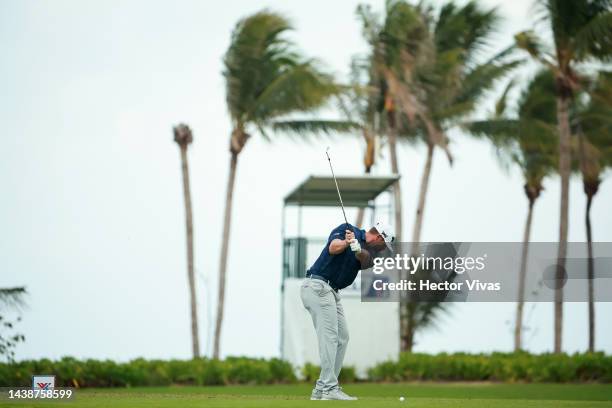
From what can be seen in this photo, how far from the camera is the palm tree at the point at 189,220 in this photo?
3294cm

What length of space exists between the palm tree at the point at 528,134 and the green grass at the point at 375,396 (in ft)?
43.1

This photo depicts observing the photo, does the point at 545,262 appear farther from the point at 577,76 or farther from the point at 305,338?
the point at 305,338

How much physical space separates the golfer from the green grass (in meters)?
0.40

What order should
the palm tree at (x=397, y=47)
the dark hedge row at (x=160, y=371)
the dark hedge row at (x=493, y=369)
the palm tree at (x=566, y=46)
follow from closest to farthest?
1. the dark hedge row at (x=160, y=371)
2. the dark hedge row at (x=493, y=369)
3. the palm tree at (x=566, y=46)
4. the palm tree at (x=397, y=47)

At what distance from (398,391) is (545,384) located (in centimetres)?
486

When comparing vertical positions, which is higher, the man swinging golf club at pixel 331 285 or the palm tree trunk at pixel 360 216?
the palm tree trunk at pixel 360 216

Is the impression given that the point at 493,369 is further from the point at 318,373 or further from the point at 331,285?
the point at 331,285

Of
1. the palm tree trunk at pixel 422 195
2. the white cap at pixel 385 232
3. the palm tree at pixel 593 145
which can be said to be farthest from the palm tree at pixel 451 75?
the white cap at pixel 385 232

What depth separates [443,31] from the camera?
3925cm

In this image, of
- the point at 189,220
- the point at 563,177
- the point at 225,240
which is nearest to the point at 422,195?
the point at 563,177

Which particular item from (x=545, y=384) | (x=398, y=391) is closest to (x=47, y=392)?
(x=398, y=391)

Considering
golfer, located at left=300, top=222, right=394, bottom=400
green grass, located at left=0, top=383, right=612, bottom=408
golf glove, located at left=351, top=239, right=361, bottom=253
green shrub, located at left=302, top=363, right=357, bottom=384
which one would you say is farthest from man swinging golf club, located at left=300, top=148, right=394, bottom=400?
green shrub, located at left=302, top=363, right=357, bottom=384

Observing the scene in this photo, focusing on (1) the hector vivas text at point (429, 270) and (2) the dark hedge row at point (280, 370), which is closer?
(2) the dark hedge row at point (280, 370)

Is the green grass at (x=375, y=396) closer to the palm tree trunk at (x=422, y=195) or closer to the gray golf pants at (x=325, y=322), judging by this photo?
the gray golf pants at (x=325, y=322)
